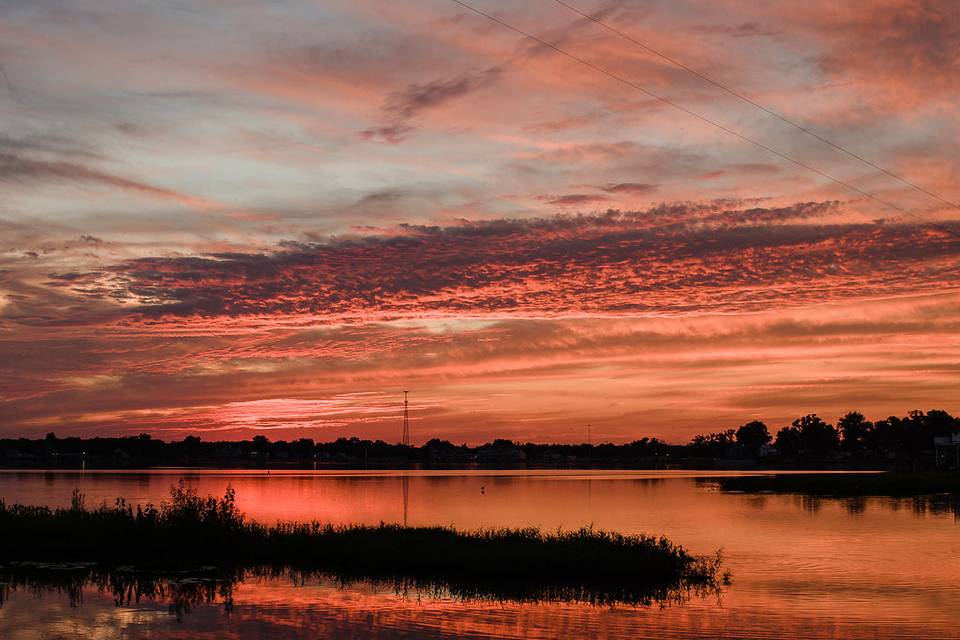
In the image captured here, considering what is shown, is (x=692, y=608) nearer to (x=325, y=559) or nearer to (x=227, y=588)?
(x=325, y=559)

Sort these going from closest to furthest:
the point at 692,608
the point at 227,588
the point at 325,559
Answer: the point at 692,608 → the point at 227,588 → the point at 325,559

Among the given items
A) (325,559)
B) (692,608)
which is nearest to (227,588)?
(325,559)

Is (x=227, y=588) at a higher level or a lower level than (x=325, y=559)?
lower

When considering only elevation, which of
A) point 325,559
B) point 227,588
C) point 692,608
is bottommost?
point 692,608

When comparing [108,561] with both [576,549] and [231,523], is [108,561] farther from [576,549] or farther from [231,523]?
[576,549]

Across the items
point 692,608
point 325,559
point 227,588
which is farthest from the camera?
point 325,559

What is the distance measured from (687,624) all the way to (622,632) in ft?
9.68

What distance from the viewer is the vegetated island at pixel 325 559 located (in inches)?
1580

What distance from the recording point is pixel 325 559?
46.8m

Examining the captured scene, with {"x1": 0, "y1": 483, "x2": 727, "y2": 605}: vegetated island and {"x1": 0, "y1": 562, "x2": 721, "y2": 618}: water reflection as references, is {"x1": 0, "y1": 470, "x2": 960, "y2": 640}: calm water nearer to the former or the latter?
{"x1": 0, "y1": 562, "x2": 721, "y2": 618}: water reflection

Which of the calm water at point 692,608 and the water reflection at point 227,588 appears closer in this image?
the calm water at point 692,608

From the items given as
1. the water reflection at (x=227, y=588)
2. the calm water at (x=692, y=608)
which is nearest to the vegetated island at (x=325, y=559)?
the water reflection at (x=227, y=588)

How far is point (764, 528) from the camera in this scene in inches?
2987

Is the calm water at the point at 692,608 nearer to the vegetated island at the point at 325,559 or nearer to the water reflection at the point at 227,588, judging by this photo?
the water reflection at the point at 227,588
